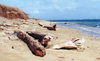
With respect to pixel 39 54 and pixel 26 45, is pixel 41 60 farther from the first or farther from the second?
pixel 26 45

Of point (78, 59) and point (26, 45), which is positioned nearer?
point (78, 59)

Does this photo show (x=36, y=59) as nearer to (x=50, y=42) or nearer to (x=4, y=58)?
A: (x=4, y=58)

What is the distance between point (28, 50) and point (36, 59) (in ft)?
3.56

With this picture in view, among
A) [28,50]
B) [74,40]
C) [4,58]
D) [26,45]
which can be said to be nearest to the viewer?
[4,58]

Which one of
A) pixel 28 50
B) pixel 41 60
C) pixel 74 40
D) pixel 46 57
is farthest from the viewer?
pixel 74 40

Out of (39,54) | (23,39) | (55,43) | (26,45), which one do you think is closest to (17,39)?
(23,39)

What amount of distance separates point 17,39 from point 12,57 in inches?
117

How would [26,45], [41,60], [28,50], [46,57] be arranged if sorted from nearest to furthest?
[41,60] → [46,57] → [28,50] → [26,45]

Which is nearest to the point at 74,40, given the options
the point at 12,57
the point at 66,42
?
the point at 66,42

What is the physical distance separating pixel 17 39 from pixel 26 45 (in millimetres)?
1134

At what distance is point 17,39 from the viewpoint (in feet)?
26.1

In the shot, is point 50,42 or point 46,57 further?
point 50,42

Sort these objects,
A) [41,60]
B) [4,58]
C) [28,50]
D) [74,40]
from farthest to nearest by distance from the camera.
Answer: [74,40] → [28,50] → [41,60] → [4,58]

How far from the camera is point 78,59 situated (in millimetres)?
5832
